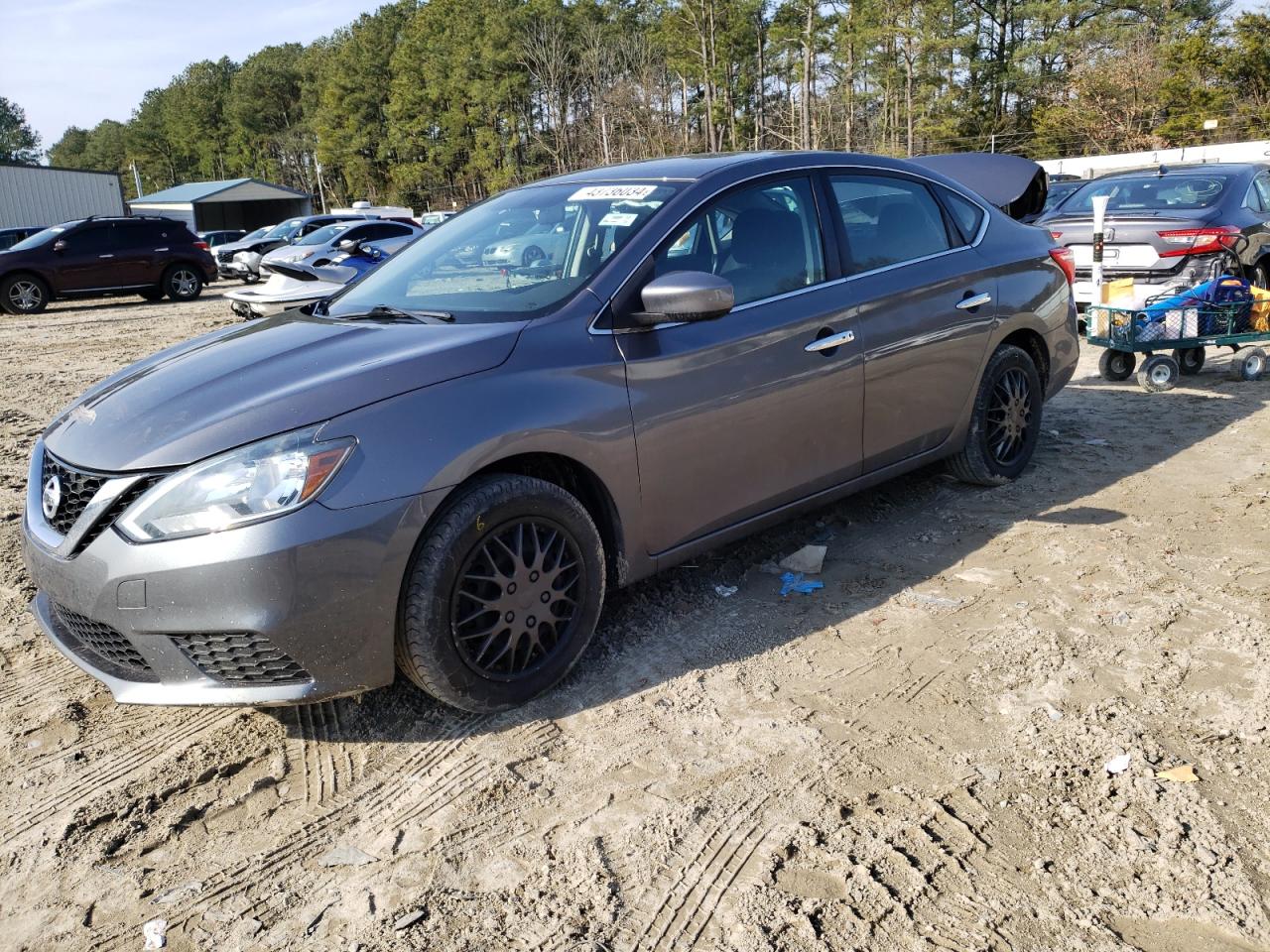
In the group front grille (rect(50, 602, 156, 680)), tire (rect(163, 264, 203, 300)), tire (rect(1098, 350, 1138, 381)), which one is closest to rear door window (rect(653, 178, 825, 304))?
front grille (rect(50, 602, 156, 680))

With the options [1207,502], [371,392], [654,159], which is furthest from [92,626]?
A: [1207,502]

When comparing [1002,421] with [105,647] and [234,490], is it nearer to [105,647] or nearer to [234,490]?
[234,490]

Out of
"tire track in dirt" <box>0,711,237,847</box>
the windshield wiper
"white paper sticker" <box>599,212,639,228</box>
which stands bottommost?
"tire track in dirt" <box>0,711,237,847</box>

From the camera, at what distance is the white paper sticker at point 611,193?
12.7ft

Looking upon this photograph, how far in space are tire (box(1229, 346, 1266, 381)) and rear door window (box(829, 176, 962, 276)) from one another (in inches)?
166

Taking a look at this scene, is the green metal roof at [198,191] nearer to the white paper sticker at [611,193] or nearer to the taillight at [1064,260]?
the taillight at [1064,260]

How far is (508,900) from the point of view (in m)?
2.41

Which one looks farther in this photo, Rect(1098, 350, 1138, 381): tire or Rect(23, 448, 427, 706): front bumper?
Rect(1098, 350, 1138, 381): tire

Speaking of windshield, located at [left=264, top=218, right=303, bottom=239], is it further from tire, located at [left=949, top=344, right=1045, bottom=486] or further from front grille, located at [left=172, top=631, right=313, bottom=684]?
front grille, located at [left=172, top=631, right=313, bottom=684]

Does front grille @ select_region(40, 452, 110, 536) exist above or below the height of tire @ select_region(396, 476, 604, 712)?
above

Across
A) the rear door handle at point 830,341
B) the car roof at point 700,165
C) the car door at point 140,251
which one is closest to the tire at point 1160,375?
the car roof at point 700,165

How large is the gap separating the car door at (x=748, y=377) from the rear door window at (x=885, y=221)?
16cm

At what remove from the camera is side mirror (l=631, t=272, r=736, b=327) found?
3.36 meters

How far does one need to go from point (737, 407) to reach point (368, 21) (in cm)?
10564
